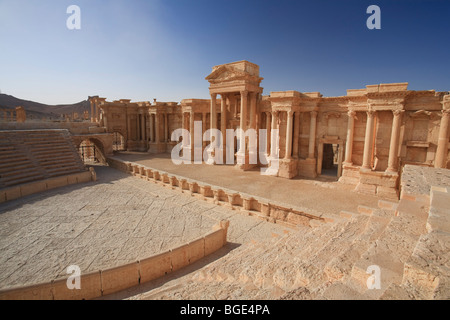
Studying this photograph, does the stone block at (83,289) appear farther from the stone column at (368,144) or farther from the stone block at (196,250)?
the stone column at (368,144)

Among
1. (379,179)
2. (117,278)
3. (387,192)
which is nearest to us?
(117,278)

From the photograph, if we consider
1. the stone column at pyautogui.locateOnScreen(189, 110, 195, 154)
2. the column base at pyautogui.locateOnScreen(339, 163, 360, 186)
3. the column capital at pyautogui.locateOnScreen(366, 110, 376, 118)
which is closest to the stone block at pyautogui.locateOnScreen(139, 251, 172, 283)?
the column base at pyautogui.locateOnScreen(339, 163, 360, 186)

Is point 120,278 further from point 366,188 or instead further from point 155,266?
point 366,188

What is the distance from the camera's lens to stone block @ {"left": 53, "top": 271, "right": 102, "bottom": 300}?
515 centimetres

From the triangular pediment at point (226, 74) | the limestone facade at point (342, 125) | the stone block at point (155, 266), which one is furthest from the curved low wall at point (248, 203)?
the triangular pediment at point (226, 74)

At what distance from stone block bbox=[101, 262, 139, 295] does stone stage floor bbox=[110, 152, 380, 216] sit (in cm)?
661

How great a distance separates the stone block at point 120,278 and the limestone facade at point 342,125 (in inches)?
476

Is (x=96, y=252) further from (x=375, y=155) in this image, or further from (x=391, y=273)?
(x=375, y=155)

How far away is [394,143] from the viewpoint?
12.7 metres

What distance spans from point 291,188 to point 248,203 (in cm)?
379

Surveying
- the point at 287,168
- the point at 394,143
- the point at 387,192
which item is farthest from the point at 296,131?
the point at 387,192

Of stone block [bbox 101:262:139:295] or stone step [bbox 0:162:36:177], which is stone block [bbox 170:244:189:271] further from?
stone step [bbox 0:162:36:177]

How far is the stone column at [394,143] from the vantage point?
488 inches

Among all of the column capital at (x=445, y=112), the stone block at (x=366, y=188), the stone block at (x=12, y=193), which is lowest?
the stone block at (x=12, y=193)
